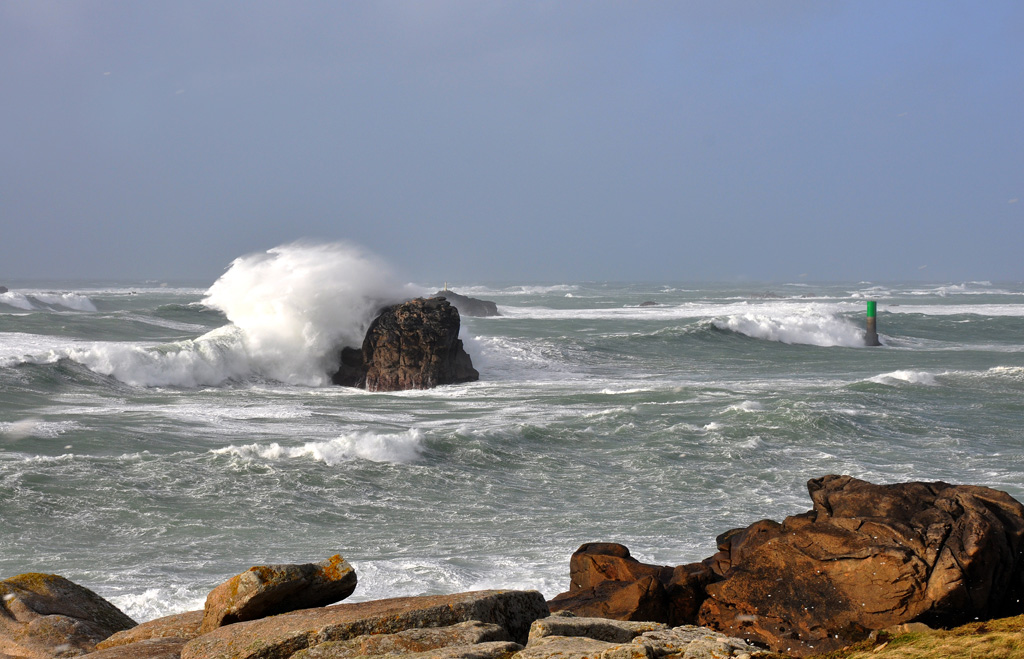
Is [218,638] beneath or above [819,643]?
above

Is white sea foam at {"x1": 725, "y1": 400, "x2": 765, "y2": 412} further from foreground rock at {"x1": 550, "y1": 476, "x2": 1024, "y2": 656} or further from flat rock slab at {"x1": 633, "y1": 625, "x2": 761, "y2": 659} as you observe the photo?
flat rock slab at {"x1": 633, "y1": 625, "x2": 761, "y2": 659}

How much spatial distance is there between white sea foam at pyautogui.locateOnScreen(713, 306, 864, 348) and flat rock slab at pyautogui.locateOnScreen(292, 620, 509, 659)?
31.0 metres

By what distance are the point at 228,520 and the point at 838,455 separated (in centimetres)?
799

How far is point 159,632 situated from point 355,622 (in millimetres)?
1490

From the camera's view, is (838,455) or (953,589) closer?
(953,589)

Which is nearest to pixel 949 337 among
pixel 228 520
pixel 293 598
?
pixel 228 520

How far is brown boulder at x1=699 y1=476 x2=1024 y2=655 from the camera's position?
17.7ft

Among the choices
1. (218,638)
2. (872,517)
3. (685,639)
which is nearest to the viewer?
(685,639)

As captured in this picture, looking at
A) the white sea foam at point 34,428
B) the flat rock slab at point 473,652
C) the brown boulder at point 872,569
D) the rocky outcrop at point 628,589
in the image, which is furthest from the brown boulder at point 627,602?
the white sea foam at point 34,428

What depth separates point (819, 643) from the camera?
5.39 meters

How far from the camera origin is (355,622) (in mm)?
4355

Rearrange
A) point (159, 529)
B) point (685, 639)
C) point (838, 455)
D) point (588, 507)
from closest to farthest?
point (685, 639)
point (159, 529)
point (588, 507)
point (838, 455)

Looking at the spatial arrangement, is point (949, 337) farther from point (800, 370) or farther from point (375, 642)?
point (375, 642)

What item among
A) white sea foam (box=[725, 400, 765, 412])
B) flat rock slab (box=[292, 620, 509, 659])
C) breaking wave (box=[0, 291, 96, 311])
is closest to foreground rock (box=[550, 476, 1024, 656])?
flat rock slab (box=[292, 620, 509, 659])
